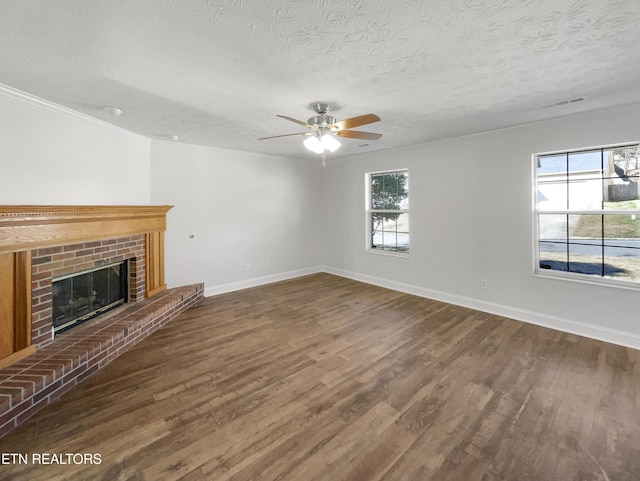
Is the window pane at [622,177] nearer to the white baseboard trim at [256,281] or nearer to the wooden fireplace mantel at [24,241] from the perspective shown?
the white baseboard trim at [256,281]

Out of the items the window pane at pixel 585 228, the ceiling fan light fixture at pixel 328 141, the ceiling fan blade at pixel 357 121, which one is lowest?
the window pane at pixel 585 228

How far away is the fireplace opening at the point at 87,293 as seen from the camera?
2738mm

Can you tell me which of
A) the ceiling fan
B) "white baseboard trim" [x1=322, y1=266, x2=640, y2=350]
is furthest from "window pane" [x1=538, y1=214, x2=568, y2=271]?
the ceiling fan

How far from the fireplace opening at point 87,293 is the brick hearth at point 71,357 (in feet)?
0.33

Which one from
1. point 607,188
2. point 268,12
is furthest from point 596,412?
point 268,12

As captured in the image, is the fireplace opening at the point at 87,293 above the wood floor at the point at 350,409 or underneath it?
above

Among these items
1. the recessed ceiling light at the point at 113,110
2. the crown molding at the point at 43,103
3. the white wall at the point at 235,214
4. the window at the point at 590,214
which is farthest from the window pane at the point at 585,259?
the crown molding at the point at 43,103

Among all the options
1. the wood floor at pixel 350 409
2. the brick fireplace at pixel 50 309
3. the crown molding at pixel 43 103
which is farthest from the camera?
the crown molding at pixel 43 103

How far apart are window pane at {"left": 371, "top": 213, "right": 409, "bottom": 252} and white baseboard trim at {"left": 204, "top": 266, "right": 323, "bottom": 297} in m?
1.51

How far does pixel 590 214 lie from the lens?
3197mm

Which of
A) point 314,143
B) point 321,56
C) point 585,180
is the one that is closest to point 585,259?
point 585,180

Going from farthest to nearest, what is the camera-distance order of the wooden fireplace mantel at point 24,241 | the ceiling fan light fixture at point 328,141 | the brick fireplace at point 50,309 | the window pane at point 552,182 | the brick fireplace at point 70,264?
the window pane at point 552,182 → the ceiling fan light fixture at point 328,141 → the brick fireplace at point 70,264 → the wooden fireplace mantel at point 24,241 → the brick fireplace at point 50,309

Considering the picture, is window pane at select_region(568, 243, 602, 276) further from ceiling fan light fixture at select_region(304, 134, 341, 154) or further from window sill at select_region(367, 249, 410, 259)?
ceiling fan light fixture at select_region(304, 134, 341, 154)

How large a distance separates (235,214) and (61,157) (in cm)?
242
